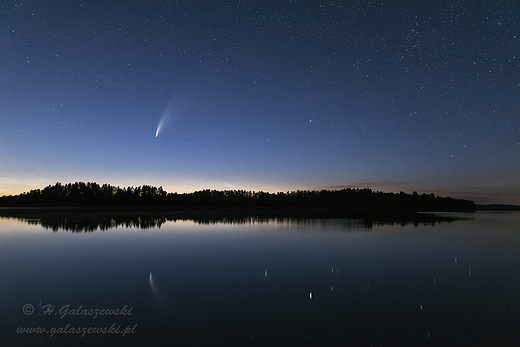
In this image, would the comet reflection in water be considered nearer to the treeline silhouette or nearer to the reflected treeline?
the reflected treeline

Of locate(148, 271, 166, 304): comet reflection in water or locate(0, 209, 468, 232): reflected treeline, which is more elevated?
locate(0, 209, 468, 232): reflected treeline

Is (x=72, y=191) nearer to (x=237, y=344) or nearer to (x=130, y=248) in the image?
(x=130, y=248)

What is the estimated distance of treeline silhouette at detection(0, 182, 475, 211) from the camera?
96.7 m

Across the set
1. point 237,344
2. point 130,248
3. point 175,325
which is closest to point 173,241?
point 130,248

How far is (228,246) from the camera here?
642 inches

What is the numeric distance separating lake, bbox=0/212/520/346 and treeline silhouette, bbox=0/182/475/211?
86412mm

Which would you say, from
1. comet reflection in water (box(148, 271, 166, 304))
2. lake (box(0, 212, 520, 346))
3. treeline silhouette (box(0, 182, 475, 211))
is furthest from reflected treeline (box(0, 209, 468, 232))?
treeline silhouette (box(0, 182, 475, 211))

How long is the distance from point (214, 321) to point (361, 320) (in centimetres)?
330

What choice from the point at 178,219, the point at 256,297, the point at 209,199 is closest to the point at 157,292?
the point at 256,297

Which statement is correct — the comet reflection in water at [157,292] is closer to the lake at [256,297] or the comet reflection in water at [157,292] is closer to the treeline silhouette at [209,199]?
the lake at [256,297]

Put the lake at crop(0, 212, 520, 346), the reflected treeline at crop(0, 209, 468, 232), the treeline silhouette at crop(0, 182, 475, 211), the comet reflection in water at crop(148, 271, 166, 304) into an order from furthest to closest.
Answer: the treeline silhouette at crop(0, 182, 475, 211)
the reflected treeline at crop(0, 209, 468, 232)
the comet reflection in water at crop(148, 271, 166, 304)
the lake at crop(0, 212, 520, 346)

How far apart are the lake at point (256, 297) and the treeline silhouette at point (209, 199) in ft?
284

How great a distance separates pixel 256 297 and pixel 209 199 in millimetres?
101337

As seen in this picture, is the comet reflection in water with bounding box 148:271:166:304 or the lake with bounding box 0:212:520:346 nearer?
the lake with bounding box 0:212:520:346
